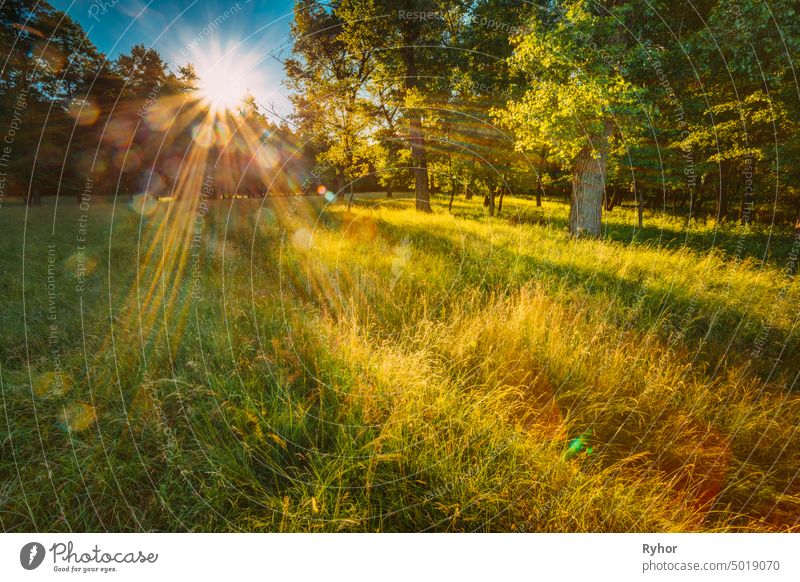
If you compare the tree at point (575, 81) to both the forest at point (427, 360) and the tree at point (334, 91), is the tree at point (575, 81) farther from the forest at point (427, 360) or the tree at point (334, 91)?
the tree at point (334, 91)

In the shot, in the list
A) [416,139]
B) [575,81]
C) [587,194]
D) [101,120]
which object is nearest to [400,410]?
[575,81]

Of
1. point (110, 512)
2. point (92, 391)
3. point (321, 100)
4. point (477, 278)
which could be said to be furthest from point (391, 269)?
point (321, 100)

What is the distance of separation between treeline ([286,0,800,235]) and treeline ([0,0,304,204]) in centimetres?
238

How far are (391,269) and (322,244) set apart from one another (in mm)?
2759

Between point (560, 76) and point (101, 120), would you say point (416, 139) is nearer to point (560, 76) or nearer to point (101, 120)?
point (560, 76)

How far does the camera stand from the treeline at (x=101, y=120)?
4.34m

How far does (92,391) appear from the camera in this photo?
3.07m

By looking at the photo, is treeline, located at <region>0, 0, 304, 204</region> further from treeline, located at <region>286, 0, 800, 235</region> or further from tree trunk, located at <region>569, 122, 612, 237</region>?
tree trunk, located at <region>569, 122, 612, 237</region>

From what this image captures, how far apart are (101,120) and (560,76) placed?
57.7 ft
